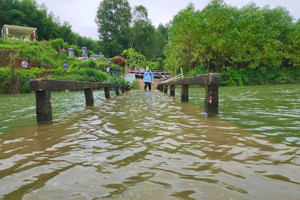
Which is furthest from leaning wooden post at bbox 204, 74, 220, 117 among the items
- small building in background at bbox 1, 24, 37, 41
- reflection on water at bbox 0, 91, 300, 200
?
small building in background at bbox 1, 24, 37, 41

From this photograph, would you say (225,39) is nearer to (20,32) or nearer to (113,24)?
(113,24)

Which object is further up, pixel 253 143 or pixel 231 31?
pixel 231 31

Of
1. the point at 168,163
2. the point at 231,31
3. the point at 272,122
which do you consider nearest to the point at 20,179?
the point at 168,163

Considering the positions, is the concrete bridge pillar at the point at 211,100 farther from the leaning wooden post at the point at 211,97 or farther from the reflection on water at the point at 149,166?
the reflection on water at the point at 149,166

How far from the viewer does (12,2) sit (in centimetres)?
4488

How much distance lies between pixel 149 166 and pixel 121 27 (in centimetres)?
4916

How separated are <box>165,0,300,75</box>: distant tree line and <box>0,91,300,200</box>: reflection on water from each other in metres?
22.8

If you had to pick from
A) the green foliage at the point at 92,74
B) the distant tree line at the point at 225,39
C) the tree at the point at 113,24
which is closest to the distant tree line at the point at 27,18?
the tree at the point at 113,24

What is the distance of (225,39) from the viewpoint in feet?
77.2

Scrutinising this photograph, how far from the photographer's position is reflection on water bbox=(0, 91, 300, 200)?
4.41ft

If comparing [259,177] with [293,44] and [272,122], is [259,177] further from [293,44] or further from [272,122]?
[293,44]

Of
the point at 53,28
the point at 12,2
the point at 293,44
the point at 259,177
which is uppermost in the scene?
the point at 12,2

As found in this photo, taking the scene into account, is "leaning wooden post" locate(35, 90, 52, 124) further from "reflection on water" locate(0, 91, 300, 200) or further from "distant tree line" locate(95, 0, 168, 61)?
"distant tree line" locate(95, 0, 168, 61)

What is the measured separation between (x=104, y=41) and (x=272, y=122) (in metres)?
48.5
